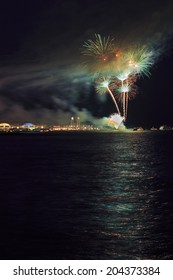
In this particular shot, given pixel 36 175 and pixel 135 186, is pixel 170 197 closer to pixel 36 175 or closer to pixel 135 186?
pixel 135 186

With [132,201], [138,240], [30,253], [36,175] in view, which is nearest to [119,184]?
[132,201]

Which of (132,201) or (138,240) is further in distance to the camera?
(132,201)

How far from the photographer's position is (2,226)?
20938 mm

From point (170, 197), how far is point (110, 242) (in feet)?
45.7

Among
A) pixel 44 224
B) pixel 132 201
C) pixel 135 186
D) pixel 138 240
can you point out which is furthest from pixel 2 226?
pixel 135 186

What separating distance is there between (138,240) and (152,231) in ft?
6.26

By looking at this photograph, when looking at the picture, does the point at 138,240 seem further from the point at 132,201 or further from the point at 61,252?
the point at 132,201

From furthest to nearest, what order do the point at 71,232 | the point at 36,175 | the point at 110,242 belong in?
the point at 36,175 → the point at 71,232 → the point at 110,242

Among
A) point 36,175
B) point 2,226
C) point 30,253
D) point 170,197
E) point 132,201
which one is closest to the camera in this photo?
point 30,253

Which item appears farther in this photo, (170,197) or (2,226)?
(170,197)

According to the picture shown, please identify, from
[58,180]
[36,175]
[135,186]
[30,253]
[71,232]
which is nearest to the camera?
[30,253]

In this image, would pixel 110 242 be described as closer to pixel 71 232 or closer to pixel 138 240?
pixel 138 240

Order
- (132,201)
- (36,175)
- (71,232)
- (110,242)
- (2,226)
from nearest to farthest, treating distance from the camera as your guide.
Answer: (110,242), (71,232), (2,226), (132,201), (36,175)

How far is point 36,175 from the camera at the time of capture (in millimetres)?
46844
